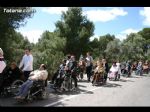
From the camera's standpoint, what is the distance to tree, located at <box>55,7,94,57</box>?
44.1 metres

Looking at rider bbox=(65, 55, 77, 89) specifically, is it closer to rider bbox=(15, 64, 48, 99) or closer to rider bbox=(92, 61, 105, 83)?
rider bbox=(92, 61, 105, 83)

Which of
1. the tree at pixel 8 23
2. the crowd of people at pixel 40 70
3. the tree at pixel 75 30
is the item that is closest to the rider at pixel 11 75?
the crowd of people at pixel 40 70

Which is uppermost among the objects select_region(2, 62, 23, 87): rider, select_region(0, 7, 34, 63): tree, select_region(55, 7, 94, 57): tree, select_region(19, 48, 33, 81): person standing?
select_region(55, 7, 94, 57): tree

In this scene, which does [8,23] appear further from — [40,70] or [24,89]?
[24,89]

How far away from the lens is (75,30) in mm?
44844

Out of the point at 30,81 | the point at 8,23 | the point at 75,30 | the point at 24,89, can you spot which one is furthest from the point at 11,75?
the point at 75,30

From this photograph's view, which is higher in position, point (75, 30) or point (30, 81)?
point (75, 30)

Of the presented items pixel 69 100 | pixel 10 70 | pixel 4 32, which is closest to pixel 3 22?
pixel 4 32

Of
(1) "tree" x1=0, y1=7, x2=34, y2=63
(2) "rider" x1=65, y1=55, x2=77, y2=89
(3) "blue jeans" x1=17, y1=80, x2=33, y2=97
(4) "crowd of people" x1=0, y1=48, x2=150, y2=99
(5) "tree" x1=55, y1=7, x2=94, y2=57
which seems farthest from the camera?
(5) "tree" x1=55, y1=7, x2=94, y2=57

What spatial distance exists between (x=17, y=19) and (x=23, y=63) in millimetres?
7148

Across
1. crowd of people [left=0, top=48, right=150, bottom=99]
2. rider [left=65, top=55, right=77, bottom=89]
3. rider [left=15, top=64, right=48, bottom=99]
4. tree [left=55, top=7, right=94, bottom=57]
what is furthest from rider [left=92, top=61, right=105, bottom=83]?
tree [left=55, top=7, right=94, bottom=57]

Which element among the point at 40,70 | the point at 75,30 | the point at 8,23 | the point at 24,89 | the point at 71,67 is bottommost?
the point at 24,89
